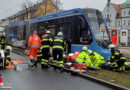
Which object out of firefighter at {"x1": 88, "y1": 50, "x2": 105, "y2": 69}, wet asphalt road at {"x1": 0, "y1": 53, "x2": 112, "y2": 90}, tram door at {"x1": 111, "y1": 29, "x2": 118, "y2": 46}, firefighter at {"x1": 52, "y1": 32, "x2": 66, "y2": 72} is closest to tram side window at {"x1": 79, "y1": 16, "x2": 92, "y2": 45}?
firefighter at {"x1": 88, "y1": 50, "x2": 105, "y2": 69}

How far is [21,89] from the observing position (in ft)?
19.7

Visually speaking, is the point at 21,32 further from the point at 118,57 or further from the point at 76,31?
the point at 118,57

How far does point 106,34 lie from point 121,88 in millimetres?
6659

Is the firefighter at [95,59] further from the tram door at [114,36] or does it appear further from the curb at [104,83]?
the tram door at [114,36]

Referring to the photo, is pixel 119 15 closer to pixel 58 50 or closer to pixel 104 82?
pixel 58 50

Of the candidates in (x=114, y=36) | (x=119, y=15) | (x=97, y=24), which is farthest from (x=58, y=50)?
(x=119, y=15)

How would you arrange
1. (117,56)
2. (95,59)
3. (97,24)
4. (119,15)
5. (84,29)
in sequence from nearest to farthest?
(117,56) → (95,59) → (84,29) → (97,24) → (119,15)

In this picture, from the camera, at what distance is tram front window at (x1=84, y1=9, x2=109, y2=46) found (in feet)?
37.3

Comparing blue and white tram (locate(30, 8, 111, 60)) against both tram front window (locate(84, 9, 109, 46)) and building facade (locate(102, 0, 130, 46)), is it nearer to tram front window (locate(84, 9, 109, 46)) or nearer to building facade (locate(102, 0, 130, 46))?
tram front window (locate(84, 9, 109, 46))

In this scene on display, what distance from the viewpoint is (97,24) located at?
11.7m

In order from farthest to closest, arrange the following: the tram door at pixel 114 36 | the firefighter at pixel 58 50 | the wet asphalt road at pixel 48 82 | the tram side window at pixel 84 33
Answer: the tram door at pixel 114 36 → the tram side window at pixel 84 33 → the firefighter at pixel 58 50 → the wet asphalt road at pixel 48 82

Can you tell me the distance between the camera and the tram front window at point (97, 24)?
11367 millimetres

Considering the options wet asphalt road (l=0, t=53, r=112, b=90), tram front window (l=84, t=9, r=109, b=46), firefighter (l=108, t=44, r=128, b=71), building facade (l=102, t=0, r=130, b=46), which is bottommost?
wet asphalt road (l=0, t=53, r=112, b=90)

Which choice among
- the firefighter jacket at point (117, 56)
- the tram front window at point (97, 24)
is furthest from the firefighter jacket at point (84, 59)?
the tram front window at point (97, 24)
